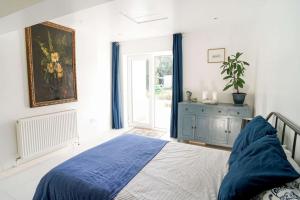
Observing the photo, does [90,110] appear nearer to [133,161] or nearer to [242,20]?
[133,161]

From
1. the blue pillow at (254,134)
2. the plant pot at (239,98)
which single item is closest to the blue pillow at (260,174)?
the blue pillow at (254,134)

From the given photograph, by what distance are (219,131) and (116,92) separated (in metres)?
2.85

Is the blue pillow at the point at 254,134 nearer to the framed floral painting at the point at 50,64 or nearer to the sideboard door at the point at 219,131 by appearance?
the sideboard door at the point at 219,131

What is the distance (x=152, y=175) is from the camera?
5.09 feet

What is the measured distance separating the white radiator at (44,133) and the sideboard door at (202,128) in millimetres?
2534

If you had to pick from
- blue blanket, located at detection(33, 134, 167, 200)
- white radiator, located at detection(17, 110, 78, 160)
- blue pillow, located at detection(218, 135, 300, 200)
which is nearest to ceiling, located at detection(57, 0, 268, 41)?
white radiator, located at detection(17, 110, 78, 160)

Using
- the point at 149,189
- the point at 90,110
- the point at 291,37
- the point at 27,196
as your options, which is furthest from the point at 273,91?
the point at 90,110

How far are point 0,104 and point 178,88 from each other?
3250 millimetres

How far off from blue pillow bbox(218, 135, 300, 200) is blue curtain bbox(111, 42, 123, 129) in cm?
410

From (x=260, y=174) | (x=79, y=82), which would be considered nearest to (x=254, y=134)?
(x=260, y=174)

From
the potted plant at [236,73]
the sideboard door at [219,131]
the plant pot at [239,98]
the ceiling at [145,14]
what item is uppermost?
the ceiling at [145,14]

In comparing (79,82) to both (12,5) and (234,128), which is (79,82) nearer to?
(12,5)

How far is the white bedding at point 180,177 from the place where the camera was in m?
1.30

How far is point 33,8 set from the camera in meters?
1.57
